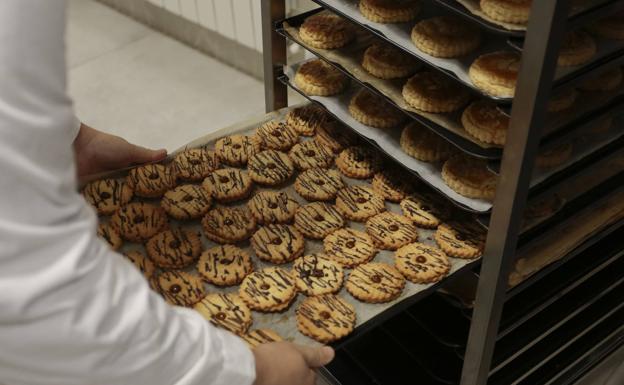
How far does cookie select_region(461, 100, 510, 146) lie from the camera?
1.23m

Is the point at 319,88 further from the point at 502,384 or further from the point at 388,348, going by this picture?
the point at 502,384

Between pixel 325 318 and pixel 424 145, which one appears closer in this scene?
pixel 325 318

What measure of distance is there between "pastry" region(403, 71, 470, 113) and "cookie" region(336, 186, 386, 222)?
0.23 m

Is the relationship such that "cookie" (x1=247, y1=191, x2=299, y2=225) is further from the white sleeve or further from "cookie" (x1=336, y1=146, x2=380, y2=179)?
the white sleeve

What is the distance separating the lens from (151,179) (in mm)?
1516

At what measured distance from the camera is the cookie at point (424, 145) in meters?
1.41

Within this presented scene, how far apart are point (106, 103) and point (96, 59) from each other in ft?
1.35

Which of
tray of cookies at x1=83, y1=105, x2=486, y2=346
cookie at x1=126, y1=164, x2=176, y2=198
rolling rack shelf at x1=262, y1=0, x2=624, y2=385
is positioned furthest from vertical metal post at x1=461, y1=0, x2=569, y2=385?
cookie at x1=126, y1=164, x2=176, y2=198

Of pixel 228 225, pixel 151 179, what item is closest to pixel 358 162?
pixel 228 225

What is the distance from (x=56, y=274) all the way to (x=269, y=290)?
533 mm

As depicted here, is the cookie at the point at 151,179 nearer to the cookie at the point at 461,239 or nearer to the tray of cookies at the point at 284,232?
the tray of cookies at the point at 284,232

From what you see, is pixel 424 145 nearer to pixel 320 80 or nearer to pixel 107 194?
pixel 320 80

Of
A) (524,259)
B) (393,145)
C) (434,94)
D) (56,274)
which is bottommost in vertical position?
(524,259)

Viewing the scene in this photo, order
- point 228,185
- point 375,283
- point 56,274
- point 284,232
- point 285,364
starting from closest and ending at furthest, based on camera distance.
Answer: point 56,274 < point 285,364 < point 375,283 < point 284,232 < point 228,185
